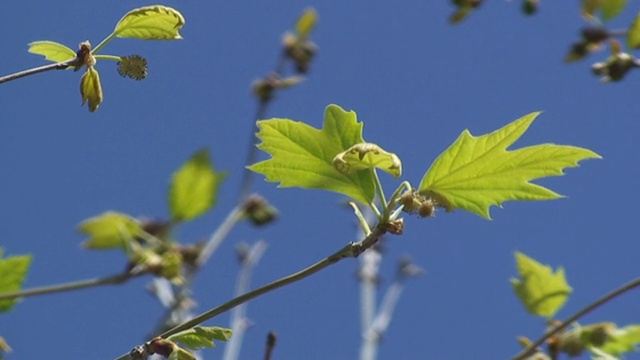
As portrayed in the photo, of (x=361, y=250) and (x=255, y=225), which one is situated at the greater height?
(x=255, y=225)

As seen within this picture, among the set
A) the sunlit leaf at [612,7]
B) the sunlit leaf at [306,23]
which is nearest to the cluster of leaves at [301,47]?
the sunlit leaf at [306,23]

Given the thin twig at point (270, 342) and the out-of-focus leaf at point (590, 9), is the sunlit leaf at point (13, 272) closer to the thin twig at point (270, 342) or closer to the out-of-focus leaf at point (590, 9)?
the thin twig at point (270, 342)

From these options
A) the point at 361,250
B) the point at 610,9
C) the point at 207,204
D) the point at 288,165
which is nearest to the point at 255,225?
the point at 207,204

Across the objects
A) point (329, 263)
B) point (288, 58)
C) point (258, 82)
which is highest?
point (288, 58)

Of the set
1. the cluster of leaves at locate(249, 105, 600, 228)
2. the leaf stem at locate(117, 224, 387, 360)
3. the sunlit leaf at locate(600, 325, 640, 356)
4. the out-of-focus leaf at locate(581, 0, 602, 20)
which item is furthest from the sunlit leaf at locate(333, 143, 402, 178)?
the out-of-focus leaf at locate(581, 0, 602, 20)

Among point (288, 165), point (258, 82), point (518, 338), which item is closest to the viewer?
point (288, 165)

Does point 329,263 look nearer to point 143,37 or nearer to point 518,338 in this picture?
point 143,37
